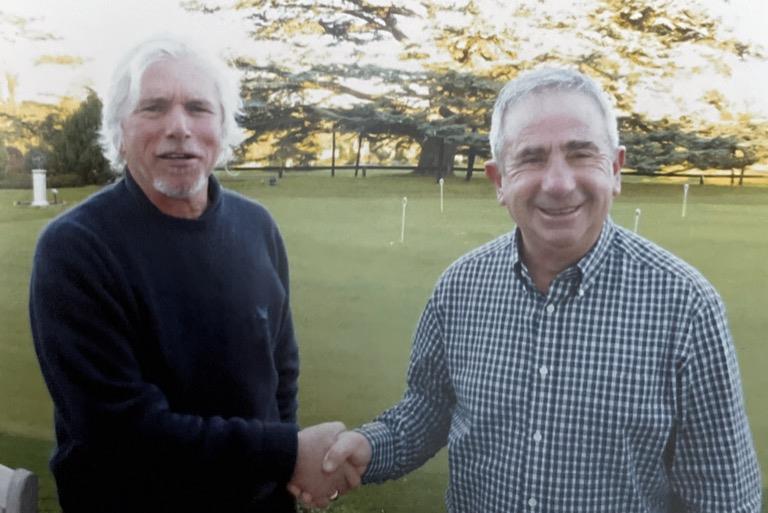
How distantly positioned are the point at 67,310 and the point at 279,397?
0.59m

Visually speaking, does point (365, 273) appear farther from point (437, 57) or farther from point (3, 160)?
point (3, 160)

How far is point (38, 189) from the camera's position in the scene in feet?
7.52

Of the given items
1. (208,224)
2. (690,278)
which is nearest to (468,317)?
(690,278)

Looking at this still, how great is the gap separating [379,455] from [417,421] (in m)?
0.12

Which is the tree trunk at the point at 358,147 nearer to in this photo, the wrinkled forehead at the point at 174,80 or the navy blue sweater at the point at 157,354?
the navy blue sweater at the point at 157,354

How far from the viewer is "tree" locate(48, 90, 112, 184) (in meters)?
2.18

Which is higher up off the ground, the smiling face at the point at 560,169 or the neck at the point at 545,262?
the smiling face at the point at 560,169

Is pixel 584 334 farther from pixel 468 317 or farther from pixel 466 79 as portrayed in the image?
pixel 466 79

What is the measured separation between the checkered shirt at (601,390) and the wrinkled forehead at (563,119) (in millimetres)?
206

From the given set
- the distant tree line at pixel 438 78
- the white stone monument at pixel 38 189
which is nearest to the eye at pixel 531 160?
the distant tree line at pixel 438 78

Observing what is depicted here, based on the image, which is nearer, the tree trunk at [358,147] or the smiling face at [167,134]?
the smiling face at [167,134]

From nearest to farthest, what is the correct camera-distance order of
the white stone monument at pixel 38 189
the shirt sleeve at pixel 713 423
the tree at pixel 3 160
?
the shirt sleeve at pixel 713 423 < the white stone monument at pixel 38 189 < the tree at pixel 3 160

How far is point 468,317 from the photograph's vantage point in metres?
1.65

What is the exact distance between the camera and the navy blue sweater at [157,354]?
1486 mm
